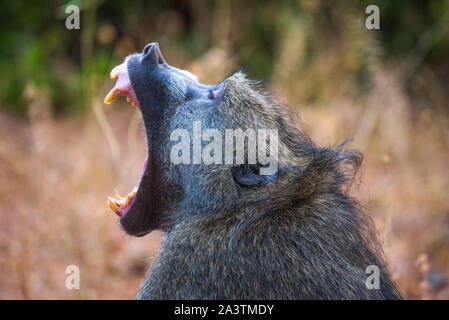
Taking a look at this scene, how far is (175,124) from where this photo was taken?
8.11 feet

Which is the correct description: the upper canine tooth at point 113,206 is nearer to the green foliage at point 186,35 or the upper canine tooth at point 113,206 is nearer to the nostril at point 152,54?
the nostril at point 152,54

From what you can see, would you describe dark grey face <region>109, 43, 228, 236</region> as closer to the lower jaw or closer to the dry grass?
the lower jaw

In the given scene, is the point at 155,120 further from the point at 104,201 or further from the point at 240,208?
the point at 104,201

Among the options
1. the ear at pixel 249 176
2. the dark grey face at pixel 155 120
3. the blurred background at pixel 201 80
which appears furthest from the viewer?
the blurred background at pixel 201 80

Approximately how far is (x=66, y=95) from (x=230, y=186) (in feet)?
18.6

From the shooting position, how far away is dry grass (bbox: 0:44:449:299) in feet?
12.8

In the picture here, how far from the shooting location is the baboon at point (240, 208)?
2.15m

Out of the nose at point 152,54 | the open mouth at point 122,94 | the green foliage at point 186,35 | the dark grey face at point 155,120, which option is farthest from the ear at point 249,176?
the green foliage at point 186,35

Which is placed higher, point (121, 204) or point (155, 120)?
point (155, 120)

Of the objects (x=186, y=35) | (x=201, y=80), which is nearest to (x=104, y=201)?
(x=201, y=80)

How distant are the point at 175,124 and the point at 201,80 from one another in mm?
3190

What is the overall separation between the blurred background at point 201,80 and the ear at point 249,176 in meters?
0.53

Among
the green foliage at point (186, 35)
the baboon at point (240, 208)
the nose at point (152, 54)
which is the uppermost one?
the green foliage at point (186, 35)

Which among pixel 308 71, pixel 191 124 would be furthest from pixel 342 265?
pixel 308 71
